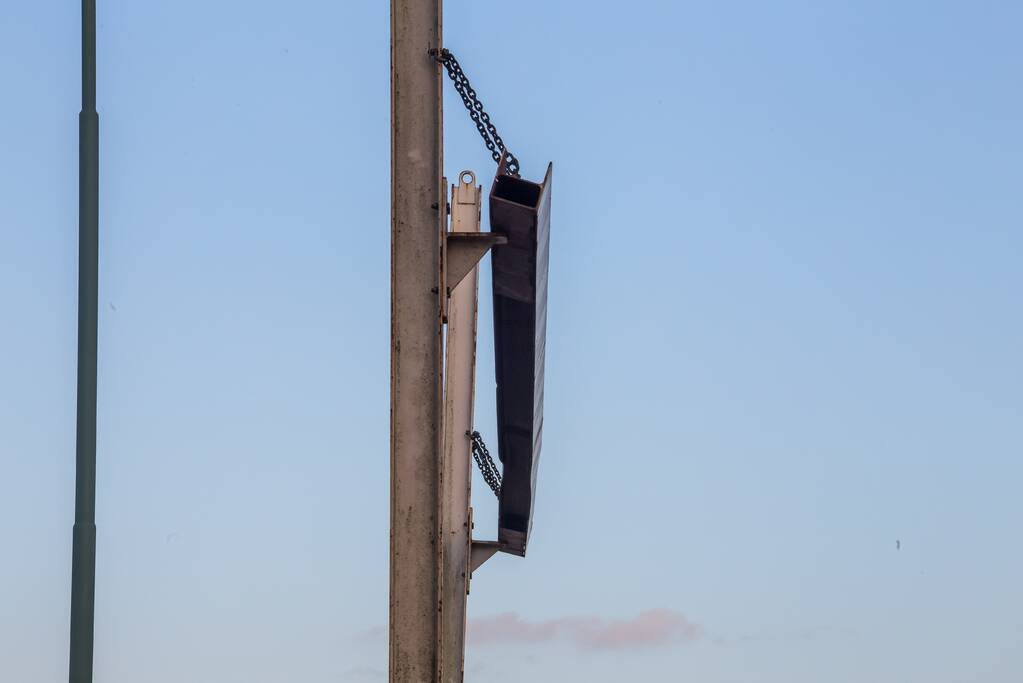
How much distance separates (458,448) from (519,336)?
280 cm

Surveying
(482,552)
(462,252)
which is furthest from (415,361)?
(482,552)

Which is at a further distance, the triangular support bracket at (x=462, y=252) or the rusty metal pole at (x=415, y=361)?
the triangular support bracket at (x=462, y=252)

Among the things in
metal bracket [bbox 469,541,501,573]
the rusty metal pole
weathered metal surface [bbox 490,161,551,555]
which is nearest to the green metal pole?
the rusty metal pole

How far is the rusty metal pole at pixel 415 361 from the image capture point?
12.4 meters

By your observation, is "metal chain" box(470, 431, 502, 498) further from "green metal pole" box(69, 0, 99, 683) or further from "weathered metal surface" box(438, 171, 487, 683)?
"green metal pole" box(69, 0, 99, 683)

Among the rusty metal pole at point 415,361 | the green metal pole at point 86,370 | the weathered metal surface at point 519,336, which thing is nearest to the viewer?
the green metal pole at point 86,370

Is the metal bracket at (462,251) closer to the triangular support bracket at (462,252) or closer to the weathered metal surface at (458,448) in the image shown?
the triangular support bracket at (462,252)

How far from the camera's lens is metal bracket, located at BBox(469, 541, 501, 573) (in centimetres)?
1753

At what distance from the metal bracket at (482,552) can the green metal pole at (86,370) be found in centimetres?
689

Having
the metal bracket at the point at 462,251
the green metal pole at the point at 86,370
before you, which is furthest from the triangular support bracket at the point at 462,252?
the green metal pole at the point at 86,370

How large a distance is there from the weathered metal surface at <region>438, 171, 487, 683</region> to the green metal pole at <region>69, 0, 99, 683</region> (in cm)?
551

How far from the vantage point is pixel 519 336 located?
15.0 metres

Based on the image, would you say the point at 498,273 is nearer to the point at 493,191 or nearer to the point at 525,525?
the point at 493,191

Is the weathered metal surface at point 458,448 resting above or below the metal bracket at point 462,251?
below
